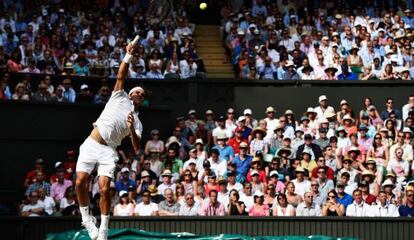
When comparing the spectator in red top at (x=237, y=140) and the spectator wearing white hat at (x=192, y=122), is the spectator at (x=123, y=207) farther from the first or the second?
the spectator wearing white hat at (x=192, y=122)

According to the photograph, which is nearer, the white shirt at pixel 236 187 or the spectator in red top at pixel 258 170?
the white shirt at pixel 236 187

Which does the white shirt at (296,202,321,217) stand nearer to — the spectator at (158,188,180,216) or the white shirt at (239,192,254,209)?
the white shirt at (239,192,254,209)

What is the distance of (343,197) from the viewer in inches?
777

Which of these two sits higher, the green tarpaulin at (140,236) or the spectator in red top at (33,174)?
the spectator in red top at (33,174)

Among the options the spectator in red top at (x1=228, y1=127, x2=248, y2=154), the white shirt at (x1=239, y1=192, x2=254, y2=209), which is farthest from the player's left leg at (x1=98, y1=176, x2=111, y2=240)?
the spectator in red top at (x1=228, y1=127, x2=248, y2=154)

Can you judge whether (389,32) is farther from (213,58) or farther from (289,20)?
(213,58)

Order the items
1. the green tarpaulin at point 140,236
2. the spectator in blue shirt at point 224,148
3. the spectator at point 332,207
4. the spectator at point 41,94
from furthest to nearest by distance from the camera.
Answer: the spectator at point 41,94, the spectator in blue shirt at point 224,148, the spectator at point 332,207, the green tarpaulin at point 140,236

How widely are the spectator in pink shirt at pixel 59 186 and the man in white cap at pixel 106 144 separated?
5.82m

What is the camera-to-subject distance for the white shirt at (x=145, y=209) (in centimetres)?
1939

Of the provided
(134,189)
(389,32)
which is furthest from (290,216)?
(389,32)

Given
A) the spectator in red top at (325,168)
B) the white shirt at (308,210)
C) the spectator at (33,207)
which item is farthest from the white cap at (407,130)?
the spectator at (33,207)

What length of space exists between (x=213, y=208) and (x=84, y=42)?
23.1 feet

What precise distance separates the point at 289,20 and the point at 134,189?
338 inches

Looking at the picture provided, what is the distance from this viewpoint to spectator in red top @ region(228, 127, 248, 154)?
2197cm
